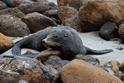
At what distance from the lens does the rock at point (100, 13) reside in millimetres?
5512

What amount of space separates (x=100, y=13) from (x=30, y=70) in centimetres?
449

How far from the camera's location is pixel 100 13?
560 cm

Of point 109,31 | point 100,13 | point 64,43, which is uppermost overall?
point 64,43

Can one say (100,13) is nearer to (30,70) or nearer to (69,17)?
(69,17)

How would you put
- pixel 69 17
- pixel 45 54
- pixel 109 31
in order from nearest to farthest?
pixel 45 54
pixel 109 31
pixel 69 17

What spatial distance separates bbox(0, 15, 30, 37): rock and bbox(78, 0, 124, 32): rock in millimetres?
2324

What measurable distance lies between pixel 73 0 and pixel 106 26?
370 centimetres

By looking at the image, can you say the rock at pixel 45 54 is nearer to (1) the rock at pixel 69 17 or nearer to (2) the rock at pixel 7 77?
(2) the rock at pixel 7 77

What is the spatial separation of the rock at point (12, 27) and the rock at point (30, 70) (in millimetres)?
3283

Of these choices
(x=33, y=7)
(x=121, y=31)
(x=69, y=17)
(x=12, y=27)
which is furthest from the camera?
(x=33, y=7)

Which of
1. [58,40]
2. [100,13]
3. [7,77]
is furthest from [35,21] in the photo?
[7,77]

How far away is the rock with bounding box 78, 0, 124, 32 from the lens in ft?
18.1

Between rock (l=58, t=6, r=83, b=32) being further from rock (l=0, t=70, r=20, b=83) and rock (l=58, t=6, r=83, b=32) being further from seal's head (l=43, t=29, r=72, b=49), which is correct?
rock (l=0, t=70, r=20, b=83)

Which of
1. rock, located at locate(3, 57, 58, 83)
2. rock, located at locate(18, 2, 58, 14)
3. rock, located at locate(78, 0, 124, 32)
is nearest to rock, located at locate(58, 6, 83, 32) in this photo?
rock, located at locate(78, 0, 124, 32)
